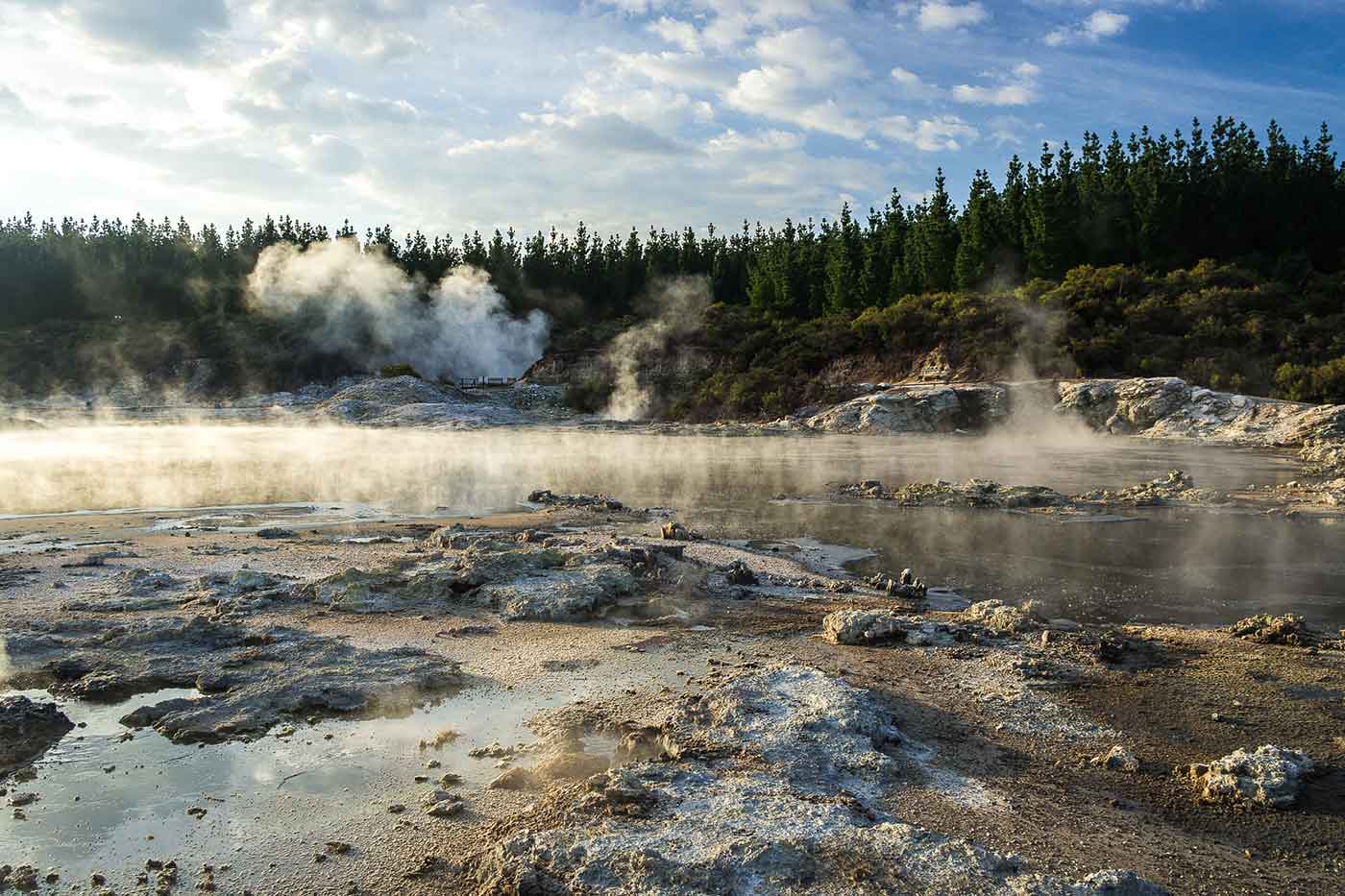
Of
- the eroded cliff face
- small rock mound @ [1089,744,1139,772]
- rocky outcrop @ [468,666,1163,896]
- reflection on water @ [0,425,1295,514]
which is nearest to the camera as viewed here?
rocky outcrop @ [468,666,1163,896]

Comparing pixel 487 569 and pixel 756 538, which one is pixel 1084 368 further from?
pixel 487 569

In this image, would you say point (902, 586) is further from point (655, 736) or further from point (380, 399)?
point (380, 399)

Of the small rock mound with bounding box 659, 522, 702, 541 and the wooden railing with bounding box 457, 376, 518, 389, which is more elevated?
the wooden railing with bounding box 457, 376, 518, 389

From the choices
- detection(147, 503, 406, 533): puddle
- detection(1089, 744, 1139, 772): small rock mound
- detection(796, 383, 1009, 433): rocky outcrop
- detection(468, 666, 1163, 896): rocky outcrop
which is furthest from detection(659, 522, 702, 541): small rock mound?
detection(796, 383, 1009, 433): rocky outcrop

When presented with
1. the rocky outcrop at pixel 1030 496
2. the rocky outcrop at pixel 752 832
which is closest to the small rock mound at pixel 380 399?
the rocky outcrop at pixel 1030 496

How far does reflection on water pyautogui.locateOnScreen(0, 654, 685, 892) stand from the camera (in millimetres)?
4184

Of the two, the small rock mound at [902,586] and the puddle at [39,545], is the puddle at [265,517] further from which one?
the small rock mound at [902,586]

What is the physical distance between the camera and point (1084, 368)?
134 feet

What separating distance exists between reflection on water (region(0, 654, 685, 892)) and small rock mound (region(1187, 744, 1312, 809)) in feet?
12.7

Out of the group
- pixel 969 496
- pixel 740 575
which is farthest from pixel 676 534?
pixel 969 496

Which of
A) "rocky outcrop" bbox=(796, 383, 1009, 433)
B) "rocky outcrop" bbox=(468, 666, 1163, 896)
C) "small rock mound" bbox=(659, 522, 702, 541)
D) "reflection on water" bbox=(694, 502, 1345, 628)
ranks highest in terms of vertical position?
"rocky outcrop" bbox=(796, 383, 1009, 433)

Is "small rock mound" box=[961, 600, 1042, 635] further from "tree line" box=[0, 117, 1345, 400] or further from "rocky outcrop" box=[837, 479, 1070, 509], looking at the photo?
"tree line" box=[0, 117, 1345, 400]

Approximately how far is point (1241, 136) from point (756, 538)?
69.9m

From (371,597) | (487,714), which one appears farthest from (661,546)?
(487,714)
